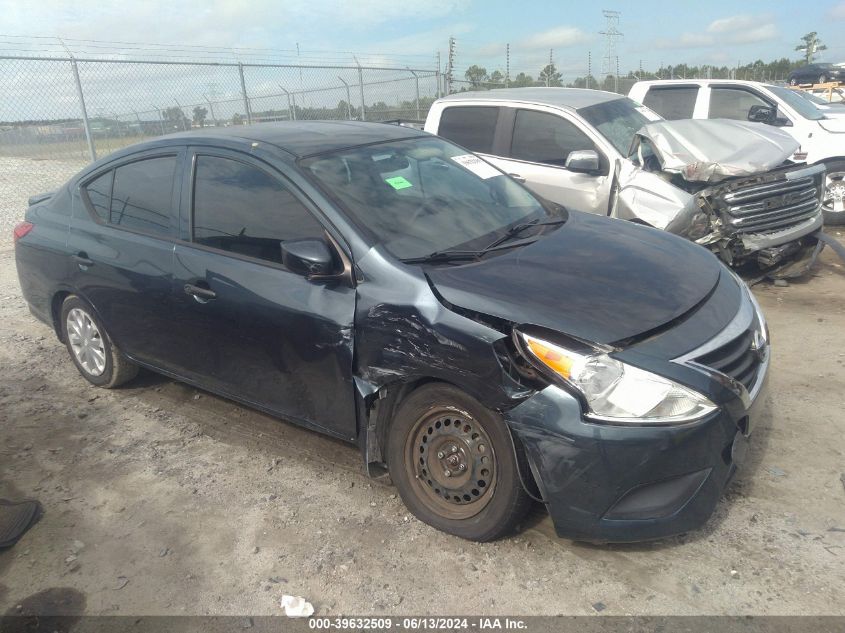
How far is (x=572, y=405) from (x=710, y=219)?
4.16m

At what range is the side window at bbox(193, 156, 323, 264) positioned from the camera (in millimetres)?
3291

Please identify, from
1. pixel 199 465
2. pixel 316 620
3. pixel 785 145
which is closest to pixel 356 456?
pixel 199 465

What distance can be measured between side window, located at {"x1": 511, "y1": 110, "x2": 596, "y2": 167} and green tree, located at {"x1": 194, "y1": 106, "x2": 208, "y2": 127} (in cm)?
917

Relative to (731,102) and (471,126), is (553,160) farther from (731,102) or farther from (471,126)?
(731,102)

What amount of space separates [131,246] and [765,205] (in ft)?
16.6

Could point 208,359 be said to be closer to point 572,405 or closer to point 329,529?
point 329,529

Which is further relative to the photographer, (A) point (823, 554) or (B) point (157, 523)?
(B) point (157, 523)

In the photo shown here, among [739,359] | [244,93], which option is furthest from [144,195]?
[244,93]

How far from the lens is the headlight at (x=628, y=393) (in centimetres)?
244

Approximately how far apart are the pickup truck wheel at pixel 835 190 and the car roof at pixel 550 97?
310 centimetres

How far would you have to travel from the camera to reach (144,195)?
4020 millimetres

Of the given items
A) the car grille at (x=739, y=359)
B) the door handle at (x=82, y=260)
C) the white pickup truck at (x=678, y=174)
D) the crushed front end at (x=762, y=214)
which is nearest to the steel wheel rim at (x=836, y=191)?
the white pickup truck at (x=678, y=174)

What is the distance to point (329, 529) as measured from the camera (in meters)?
3.11

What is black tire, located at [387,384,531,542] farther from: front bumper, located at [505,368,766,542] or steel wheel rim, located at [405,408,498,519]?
front bumper, located at [505,368,766,542]
